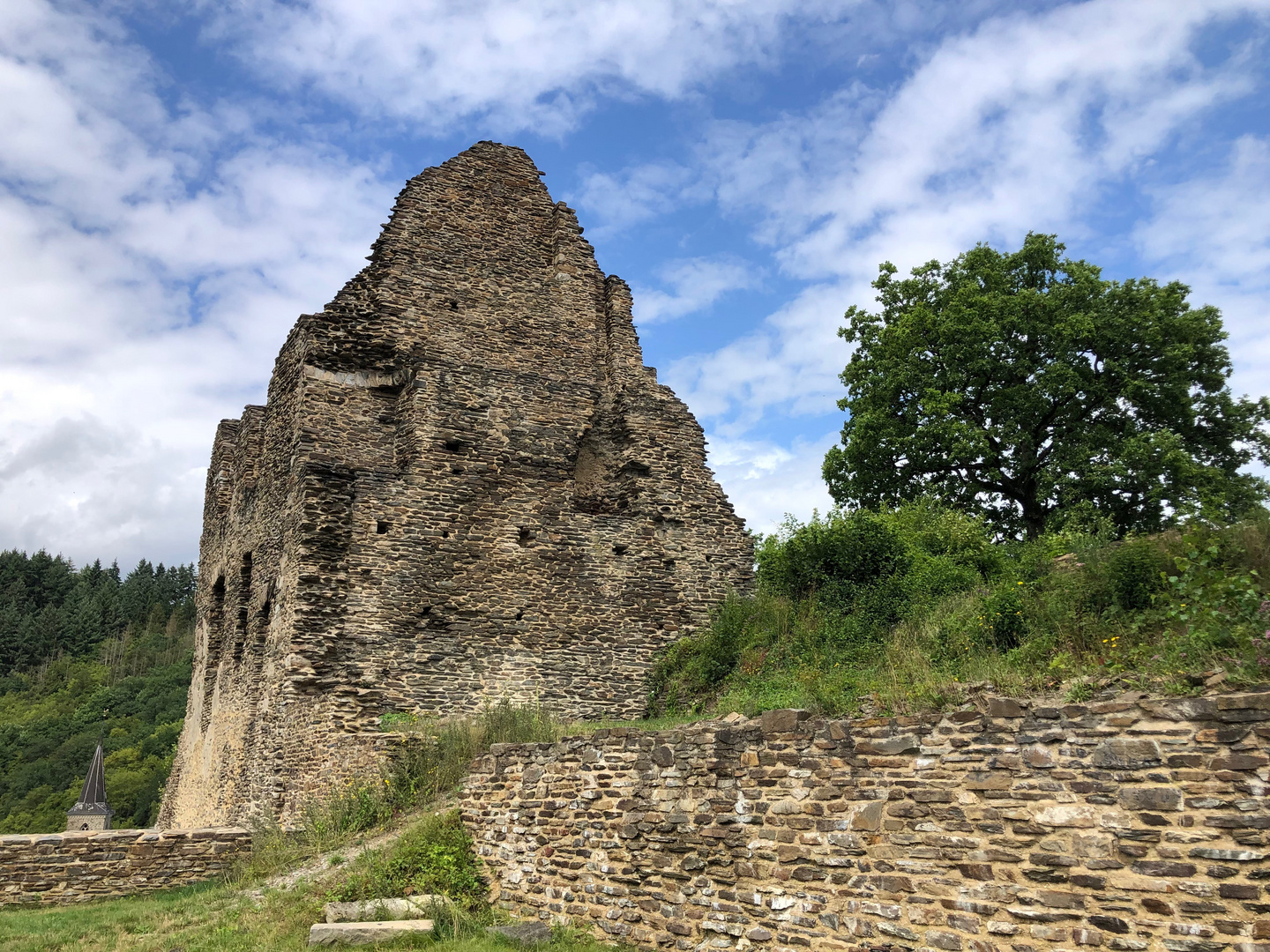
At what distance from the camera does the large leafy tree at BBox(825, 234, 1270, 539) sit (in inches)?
729

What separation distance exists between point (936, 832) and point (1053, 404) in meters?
16.2

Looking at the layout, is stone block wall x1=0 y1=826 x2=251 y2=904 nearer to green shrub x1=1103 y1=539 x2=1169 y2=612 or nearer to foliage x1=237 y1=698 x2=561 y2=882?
foliage x1=237 y1=698 x2=561 y2=882

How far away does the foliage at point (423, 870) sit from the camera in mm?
8969

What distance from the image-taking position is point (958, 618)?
9.77 meters

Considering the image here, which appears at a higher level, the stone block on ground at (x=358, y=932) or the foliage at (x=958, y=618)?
the foliage at (x=958, y=618)

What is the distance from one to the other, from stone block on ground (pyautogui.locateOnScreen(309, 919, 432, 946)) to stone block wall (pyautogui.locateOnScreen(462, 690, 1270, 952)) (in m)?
1.30

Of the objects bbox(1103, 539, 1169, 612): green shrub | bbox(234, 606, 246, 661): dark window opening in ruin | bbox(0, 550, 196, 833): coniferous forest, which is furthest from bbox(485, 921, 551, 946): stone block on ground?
bbox(0, 550, 196, 833): coniferous forest

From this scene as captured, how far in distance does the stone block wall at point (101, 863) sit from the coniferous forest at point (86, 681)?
45540 millimetres

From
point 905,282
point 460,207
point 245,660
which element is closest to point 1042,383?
point 905,282

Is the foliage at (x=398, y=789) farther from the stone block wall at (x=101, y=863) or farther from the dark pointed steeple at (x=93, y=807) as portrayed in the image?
the dark pointed steeple at (x=93, y=807)

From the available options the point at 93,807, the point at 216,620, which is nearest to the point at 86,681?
the point at 93,807

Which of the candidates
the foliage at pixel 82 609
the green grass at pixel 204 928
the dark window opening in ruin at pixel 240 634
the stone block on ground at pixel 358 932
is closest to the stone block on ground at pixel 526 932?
the green grass at pixel 204 928

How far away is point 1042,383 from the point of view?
758 inches

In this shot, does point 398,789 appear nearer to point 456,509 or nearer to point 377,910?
point 377,910
